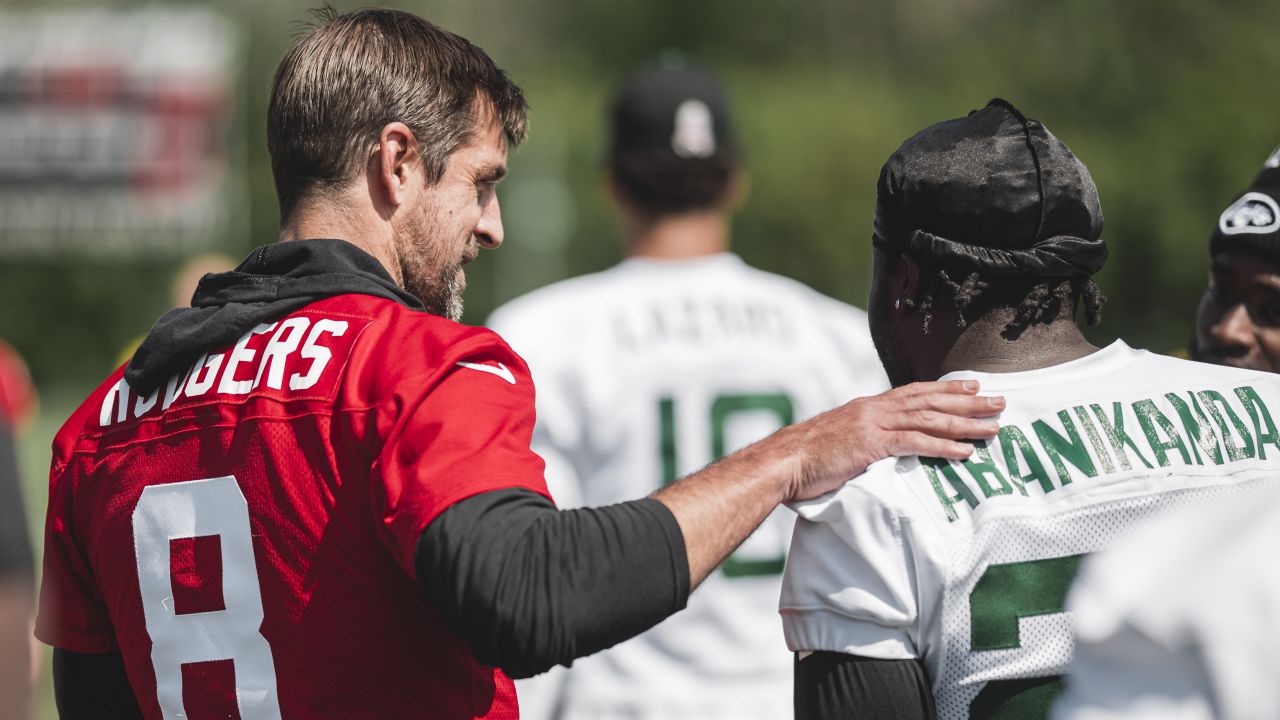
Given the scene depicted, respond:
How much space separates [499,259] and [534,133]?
7.26 feet

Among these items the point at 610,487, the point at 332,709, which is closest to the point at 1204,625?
the point at 332,709

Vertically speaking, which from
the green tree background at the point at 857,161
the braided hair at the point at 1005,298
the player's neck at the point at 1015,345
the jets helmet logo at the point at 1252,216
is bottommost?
the green tree background at the point at 857,161

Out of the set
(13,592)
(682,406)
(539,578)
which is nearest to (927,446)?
(539,578)

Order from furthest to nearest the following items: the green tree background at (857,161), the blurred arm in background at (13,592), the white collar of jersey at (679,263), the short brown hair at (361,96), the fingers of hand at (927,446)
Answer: the green tree background at (857,161)
the white collar of jersey at (679,263)
the blurred arm in background at (13,592)
the short brown hair at (361,96)
the fingers of hand at (927,446)

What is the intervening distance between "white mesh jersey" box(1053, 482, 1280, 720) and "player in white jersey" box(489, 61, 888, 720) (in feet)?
7.09

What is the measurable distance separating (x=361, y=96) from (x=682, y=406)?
5.06ft

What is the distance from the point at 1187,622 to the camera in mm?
1197

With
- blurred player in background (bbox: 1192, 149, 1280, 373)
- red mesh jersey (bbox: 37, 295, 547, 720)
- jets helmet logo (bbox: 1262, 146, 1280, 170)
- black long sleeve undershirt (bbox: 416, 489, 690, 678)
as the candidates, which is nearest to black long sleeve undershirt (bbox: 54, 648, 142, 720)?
red mesh jersey (bbox: 37, 295, 547, 720)

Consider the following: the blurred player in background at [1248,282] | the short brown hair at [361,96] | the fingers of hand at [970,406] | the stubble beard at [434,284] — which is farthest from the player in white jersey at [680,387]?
the fingers of hand at [970,406]

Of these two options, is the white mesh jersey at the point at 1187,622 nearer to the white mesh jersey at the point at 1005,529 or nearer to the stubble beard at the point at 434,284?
the white mesh jersey at the point at 1005,529

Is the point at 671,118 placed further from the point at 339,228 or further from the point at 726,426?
the point at 339,228

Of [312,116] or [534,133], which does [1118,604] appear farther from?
[534,133]

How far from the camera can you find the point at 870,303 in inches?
87.0

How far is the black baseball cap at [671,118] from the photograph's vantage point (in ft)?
13.0
